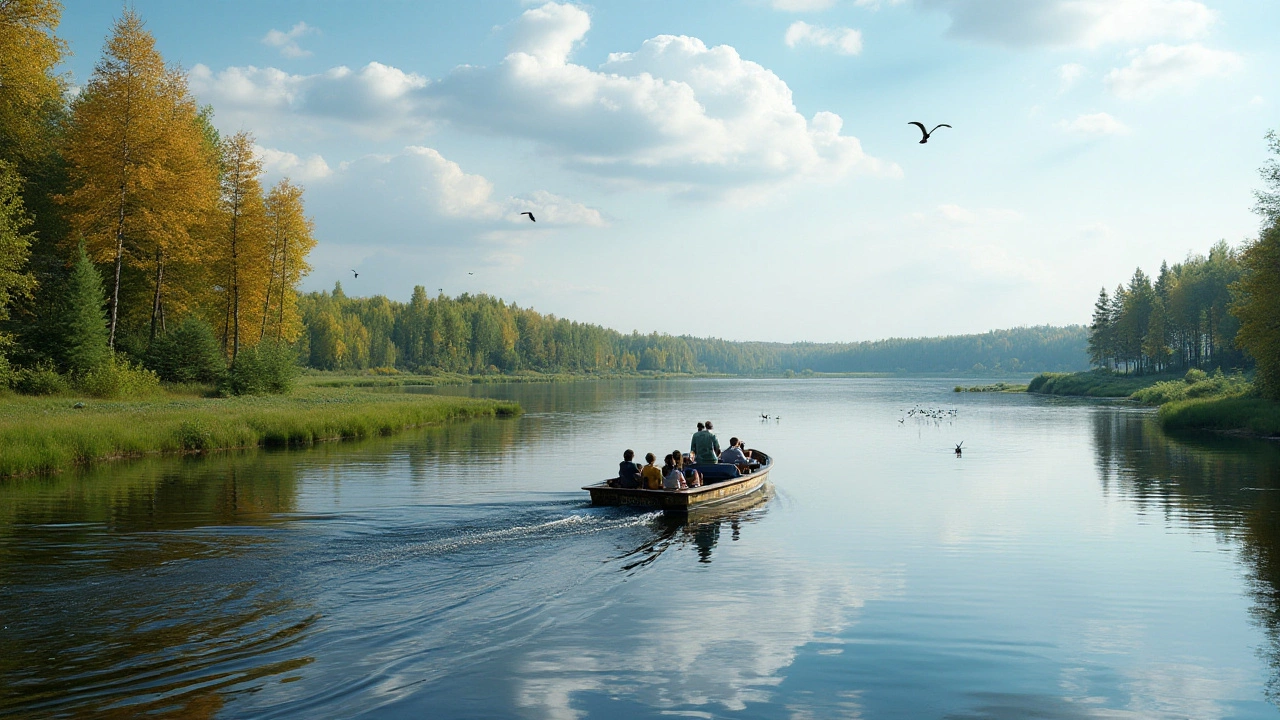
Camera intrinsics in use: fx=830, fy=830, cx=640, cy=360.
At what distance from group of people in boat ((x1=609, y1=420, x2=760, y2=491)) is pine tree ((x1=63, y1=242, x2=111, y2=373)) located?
24456 millimetres

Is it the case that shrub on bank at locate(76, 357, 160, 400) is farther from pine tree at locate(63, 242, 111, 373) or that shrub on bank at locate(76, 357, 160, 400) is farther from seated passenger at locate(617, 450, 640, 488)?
seated passenger at locate(617, 450, 640, 488)

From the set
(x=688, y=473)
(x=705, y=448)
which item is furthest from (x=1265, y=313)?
(x=688, y=473)

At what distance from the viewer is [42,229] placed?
39312 mm

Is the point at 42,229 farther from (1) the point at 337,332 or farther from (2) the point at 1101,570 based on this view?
(1) the point at 337,332

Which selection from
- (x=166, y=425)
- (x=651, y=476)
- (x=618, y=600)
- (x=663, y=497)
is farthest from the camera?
(x=166, y=425)

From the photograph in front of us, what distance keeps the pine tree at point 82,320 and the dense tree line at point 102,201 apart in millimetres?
55

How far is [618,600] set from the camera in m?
13.2

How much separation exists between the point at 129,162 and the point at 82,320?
785 cm

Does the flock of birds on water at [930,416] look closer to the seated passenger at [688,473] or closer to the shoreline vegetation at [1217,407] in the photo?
the shoreline vegetation at [1217,407]

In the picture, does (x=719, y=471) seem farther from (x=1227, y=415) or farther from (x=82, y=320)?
(x=1227, y=415)

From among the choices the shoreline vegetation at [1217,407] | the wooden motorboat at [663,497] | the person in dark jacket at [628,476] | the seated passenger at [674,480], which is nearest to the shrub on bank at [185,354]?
the wooden motorboat at [663,497]

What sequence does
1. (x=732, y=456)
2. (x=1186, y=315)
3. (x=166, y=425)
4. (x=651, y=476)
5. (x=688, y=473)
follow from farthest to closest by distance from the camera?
(x=1186, y=315), (x=166, y=425), (x=732, y=456), (x=688, y=473), (x=651, y=476)

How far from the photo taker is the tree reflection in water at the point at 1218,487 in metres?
14.4

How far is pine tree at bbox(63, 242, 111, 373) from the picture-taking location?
33.6 metres
